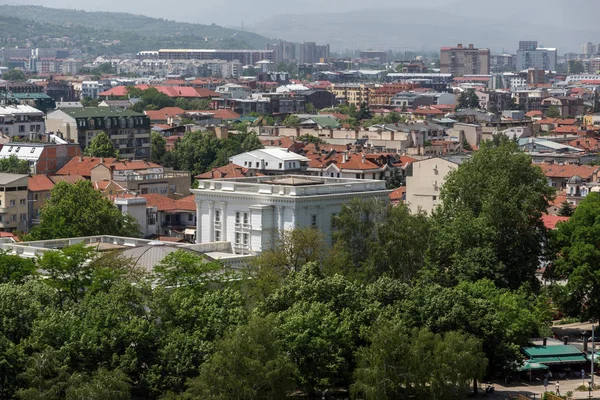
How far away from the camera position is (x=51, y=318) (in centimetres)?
4428

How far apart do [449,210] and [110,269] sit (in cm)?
1984

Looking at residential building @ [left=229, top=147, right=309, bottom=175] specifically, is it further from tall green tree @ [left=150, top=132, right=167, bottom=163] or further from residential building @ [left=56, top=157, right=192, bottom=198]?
tall green tree @ [left=150, top=132, right=167, bottom=163]

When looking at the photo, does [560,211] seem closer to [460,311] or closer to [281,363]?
[460,311]

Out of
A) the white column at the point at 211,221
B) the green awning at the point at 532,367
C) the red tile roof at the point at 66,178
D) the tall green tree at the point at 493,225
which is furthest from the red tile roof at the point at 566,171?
the green awning at the point at 532,367

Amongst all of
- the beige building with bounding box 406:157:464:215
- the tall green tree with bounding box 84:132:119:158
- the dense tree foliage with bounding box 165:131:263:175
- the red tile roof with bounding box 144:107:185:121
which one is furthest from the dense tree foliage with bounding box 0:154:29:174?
the red tile roof with bounding box 144:107:185:121

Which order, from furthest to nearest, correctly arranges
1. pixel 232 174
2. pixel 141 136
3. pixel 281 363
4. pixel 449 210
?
pixel 141 136, pixel 232 174, pixel 449 210, pixel 281 363

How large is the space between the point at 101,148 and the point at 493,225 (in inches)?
2409

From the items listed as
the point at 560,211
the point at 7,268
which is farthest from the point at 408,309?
the point at 560,211

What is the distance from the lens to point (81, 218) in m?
69.1

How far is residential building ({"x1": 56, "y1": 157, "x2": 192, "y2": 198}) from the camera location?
91.1 metres

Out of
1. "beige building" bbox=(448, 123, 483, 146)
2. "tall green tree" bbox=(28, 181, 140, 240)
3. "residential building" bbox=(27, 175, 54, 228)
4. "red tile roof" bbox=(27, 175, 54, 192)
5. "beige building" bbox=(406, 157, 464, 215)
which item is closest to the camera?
"tall green tree" bbox=(28, 181, 140, 240)

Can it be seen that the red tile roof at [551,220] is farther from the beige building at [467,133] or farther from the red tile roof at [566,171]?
the beige building at [467,133]

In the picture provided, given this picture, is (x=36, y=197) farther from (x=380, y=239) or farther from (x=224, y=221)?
(x=380, y=239)

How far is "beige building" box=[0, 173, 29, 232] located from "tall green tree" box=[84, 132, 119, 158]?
30393 mm
